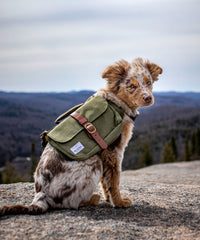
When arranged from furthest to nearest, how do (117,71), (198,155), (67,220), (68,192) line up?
(198,155)
(117,71)
(68,192)
(67,220)

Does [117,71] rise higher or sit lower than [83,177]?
higher

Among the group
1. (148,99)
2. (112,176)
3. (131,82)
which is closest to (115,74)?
(131,82)

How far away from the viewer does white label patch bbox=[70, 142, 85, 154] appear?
21.1 feet

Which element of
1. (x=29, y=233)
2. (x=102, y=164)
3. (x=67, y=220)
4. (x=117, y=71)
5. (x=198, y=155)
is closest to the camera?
(x=29, y=233)

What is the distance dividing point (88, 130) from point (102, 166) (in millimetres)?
946

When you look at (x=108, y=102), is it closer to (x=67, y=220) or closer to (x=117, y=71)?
(x=117, y=71)

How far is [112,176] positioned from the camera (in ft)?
22.7

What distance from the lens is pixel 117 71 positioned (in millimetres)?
7336

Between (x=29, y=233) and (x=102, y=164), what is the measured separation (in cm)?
232

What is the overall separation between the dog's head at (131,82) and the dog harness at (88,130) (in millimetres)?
403

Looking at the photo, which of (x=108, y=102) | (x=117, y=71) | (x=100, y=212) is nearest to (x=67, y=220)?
(x=100, y=212)

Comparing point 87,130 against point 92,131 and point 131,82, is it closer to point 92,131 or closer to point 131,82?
point 92,131

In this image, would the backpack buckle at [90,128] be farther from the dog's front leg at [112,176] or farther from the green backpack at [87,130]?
the dog's front leg at [112,176]

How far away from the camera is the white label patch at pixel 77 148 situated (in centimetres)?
643
